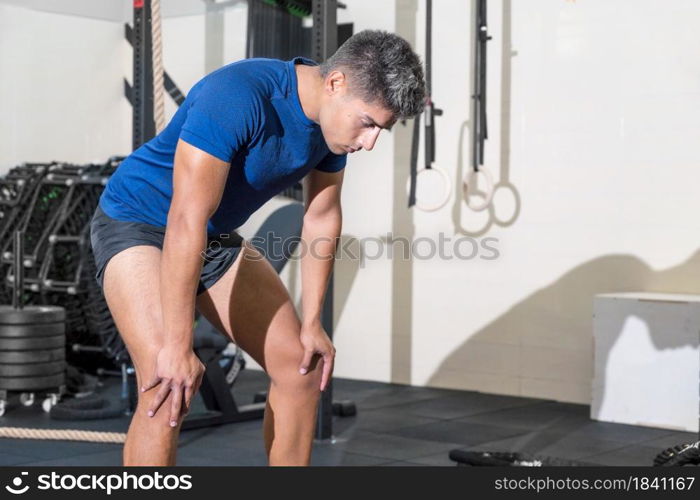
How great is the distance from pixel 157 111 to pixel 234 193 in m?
1.90

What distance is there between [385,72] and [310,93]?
0.70 feet

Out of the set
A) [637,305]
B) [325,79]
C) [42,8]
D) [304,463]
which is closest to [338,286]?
[637,305]

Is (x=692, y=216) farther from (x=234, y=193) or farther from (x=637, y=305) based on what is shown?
(x=234, y=193)

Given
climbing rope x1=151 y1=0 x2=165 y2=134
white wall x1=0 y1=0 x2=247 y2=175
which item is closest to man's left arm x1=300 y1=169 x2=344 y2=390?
climbing rope x1=151 y1=0 x2=165 y2=134

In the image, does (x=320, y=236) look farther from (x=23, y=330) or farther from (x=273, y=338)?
(x=23, y=330)

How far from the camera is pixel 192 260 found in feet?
6.46

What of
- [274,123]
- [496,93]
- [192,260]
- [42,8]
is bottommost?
[192,260]

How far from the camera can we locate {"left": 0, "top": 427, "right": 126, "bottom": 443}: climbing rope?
4.04 m

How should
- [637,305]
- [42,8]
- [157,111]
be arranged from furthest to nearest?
1. [42,8]
2. [637,305]
3. [157,111]

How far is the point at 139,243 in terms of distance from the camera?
2150mm

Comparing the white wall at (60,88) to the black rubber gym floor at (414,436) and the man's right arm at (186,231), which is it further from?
the man's right arm at (186,231)

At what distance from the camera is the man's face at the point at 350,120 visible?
79.0 inches

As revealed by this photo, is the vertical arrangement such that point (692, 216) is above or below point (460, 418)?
above

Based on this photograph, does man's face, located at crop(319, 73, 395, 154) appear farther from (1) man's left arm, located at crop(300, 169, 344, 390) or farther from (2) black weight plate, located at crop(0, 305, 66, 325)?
(2) black weight plate, located at crop(0, 305, 66, 325)
